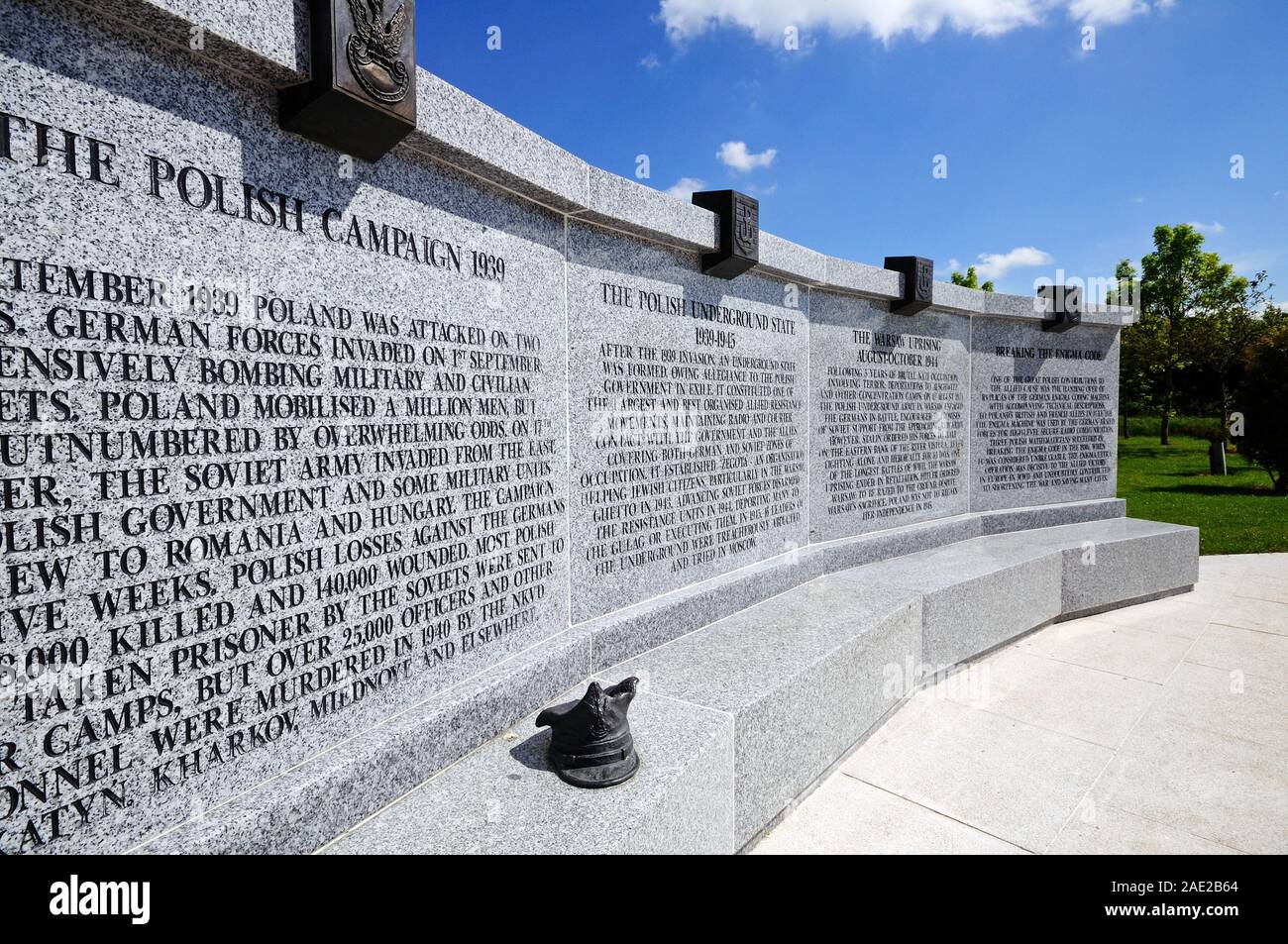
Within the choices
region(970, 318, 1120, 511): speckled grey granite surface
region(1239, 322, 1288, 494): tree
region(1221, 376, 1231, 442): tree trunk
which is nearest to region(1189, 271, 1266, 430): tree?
region(1221, 376, 1231, 442): tree trunk

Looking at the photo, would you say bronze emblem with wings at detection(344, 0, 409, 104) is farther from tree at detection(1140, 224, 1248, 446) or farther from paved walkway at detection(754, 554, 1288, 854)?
tree at detection(1140, 224, 1248, 446)

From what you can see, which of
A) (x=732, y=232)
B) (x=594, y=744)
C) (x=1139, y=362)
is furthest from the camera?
(x=1139, y=362)

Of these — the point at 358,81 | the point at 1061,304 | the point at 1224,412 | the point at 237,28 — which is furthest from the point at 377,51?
the point at 1224,412

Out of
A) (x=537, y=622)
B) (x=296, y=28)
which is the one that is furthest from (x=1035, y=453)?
(x=296, y=28)

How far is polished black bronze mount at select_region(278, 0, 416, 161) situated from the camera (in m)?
2.44

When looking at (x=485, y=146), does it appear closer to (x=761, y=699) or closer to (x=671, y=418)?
(x=671, y=418)

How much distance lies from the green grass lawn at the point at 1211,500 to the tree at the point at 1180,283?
39.6ft

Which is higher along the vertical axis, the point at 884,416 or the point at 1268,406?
the point at 1268,406

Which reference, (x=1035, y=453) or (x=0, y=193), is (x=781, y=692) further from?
(x=1035, y=453)

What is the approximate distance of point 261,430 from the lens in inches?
95.1

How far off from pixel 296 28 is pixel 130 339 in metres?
1.18

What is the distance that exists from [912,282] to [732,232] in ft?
9.00
